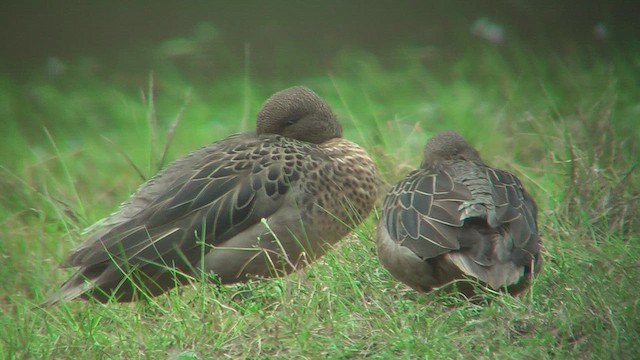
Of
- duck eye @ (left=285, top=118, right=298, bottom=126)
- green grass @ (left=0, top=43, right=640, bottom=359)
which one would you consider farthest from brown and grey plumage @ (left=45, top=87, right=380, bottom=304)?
duck eye @ (left=285, top=118, right=298, bottom=126)

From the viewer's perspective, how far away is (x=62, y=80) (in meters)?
8.43

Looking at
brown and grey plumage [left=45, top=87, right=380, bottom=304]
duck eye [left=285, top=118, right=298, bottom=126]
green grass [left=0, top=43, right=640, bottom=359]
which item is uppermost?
duck eye [left=285, top=118, right=298, bottom=126]

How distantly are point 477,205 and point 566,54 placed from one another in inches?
168

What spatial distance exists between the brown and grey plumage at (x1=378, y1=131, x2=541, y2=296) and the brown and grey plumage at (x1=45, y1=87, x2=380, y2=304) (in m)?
0.41

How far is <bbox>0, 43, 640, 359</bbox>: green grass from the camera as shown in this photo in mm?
3846

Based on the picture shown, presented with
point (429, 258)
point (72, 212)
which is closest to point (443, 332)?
point (429, 258)

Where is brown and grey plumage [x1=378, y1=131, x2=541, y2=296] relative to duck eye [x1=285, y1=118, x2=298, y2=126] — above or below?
below

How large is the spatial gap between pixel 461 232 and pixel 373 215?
1.41m

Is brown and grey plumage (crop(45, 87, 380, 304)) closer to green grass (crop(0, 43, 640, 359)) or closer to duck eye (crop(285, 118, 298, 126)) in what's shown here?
green grass (crop(0, 43, 640, 359))

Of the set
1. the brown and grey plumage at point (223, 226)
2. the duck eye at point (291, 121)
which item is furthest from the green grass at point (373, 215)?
the duck eye at point (291, 121)

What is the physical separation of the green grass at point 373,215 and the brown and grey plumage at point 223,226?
11cm

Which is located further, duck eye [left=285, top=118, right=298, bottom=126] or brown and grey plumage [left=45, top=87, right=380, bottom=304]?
duck eye [left=285, top=118, right=298, bottom=126]

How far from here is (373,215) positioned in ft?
17.8

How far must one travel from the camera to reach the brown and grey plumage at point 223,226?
4.64m
